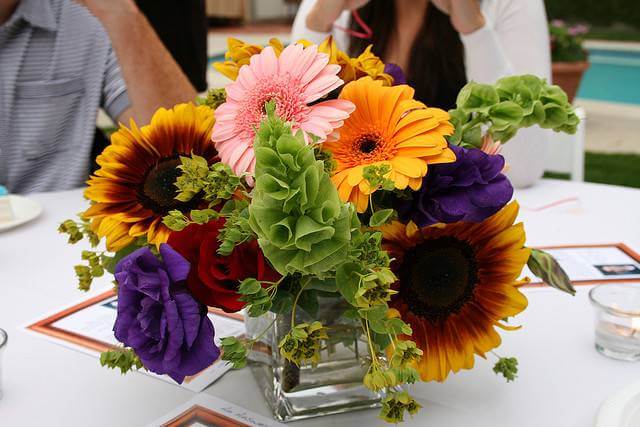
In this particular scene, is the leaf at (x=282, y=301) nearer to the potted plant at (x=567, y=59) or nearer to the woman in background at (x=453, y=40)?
the woman in background at (x=453, y=40)

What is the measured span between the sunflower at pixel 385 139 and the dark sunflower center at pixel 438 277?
8 centimetres

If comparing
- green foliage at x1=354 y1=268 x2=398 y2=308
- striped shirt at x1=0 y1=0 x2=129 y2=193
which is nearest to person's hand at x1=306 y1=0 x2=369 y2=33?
striped shirt at x1=0 y1=0 x2=129 y2=193

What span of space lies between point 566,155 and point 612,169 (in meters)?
2.47

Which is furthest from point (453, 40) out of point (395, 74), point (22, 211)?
point (395, 74)

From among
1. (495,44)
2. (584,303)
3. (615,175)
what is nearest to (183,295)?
(584,303)

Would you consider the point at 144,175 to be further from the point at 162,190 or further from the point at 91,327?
the point at 91,327

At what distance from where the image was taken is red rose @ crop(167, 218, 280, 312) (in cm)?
50

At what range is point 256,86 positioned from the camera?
0.53m

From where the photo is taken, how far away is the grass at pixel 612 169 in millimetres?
3797

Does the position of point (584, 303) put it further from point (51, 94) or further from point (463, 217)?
point (51, 94)

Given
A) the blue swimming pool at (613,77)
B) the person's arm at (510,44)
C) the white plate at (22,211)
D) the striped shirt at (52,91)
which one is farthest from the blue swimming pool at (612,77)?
the white plate at (22,211)

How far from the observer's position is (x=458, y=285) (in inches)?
22.2

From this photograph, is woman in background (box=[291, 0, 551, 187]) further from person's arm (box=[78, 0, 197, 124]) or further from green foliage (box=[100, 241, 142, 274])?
green foliage (box=[100, 241, 142, 274])

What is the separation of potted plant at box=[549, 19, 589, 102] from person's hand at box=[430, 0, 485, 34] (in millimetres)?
3669
